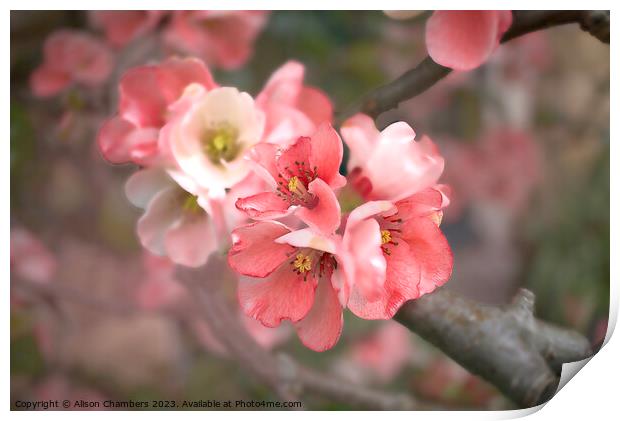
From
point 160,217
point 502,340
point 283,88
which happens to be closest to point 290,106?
point 283,88

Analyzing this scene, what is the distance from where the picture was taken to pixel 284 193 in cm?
41

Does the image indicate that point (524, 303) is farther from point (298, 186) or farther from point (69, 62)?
point (69, 62)

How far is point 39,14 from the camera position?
52 centimetres

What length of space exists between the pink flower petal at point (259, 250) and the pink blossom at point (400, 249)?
41 millimetres

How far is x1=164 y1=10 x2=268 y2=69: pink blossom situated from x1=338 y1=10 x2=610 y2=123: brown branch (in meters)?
0.10

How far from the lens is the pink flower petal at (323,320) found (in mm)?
420

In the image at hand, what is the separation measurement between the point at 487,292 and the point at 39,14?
391mm

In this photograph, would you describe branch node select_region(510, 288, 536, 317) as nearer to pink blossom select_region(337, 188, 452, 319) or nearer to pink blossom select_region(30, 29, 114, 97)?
pink blossom select_region(337, 188, 452, 319)

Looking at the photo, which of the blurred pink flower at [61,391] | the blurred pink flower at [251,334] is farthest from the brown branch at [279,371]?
the blurred pink flower at [61,391]

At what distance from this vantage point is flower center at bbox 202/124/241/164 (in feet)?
1.52

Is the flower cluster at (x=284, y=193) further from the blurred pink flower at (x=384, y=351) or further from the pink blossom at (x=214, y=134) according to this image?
the blurred pink flower at (x=384, y=351)

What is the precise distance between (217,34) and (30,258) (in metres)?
0.22

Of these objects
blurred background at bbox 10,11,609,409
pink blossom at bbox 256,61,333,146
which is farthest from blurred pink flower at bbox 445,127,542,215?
pink blossom at bbox 256,61,333,146

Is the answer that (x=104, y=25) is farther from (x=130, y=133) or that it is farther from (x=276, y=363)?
(x=276, y=363)
